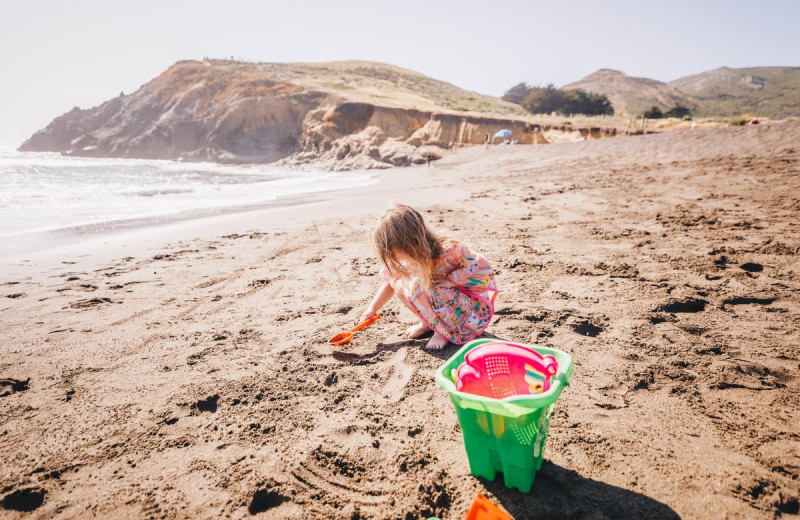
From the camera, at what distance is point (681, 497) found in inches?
58.5

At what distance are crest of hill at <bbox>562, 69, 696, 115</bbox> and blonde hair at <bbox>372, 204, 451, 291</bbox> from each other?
225 ft

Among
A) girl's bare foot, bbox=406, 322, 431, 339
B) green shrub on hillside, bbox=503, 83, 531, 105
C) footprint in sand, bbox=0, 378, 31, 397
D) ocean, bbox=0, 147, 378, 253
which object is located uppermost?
green shrub on hillside, bbox=503, 83, 531, 105

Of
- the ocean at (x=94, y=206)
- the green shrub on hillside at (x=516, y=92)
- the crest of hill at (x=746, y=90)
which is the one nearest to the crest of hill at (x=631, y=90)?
the crest of hill at (x=746, y=90)

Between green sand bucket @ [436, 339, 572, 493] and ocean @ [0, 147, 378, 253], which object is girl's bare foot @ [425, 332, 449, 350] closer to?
green sand bucket @ [436, 339, 572, 493]

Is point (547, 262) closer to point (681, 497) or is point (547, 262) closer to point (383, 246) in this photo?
point (383, 246)

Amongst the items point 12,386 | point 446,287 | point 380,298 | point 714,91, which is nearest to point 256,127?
point 12,386

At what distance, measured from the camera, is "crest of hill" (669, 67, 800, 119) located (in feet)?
164

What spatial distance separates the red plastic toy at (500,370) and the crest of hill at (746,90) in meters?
57.6

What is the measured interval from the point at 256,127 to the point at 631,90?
74.8 metres

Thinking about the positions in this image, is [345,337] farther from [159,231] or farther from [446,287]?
[159,231]

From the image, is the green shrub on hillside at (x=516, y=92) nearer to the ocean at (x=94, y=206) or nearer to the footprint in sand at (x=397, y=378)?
the ocean at (x=94, y=206)

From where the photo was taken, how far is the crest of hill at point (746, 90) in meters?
50.1

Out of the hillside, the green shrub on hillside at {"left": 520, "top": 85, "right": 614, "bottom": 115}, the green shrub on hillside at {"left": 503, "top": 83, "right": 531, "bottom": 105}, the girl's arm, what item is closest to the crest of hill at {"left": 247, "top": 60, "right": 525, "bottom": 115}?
the green shrub on hillside at {"left": 520, "top": 85, "right": 614, "bottom": 115}

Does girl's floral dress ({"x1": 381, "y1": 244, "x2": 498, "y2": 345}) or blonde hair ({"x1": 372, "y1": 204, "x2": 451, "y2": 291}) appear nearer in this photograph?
blonde hair ({"x1": 372, "y1": 204, "x2": 451, "y2": 291})
